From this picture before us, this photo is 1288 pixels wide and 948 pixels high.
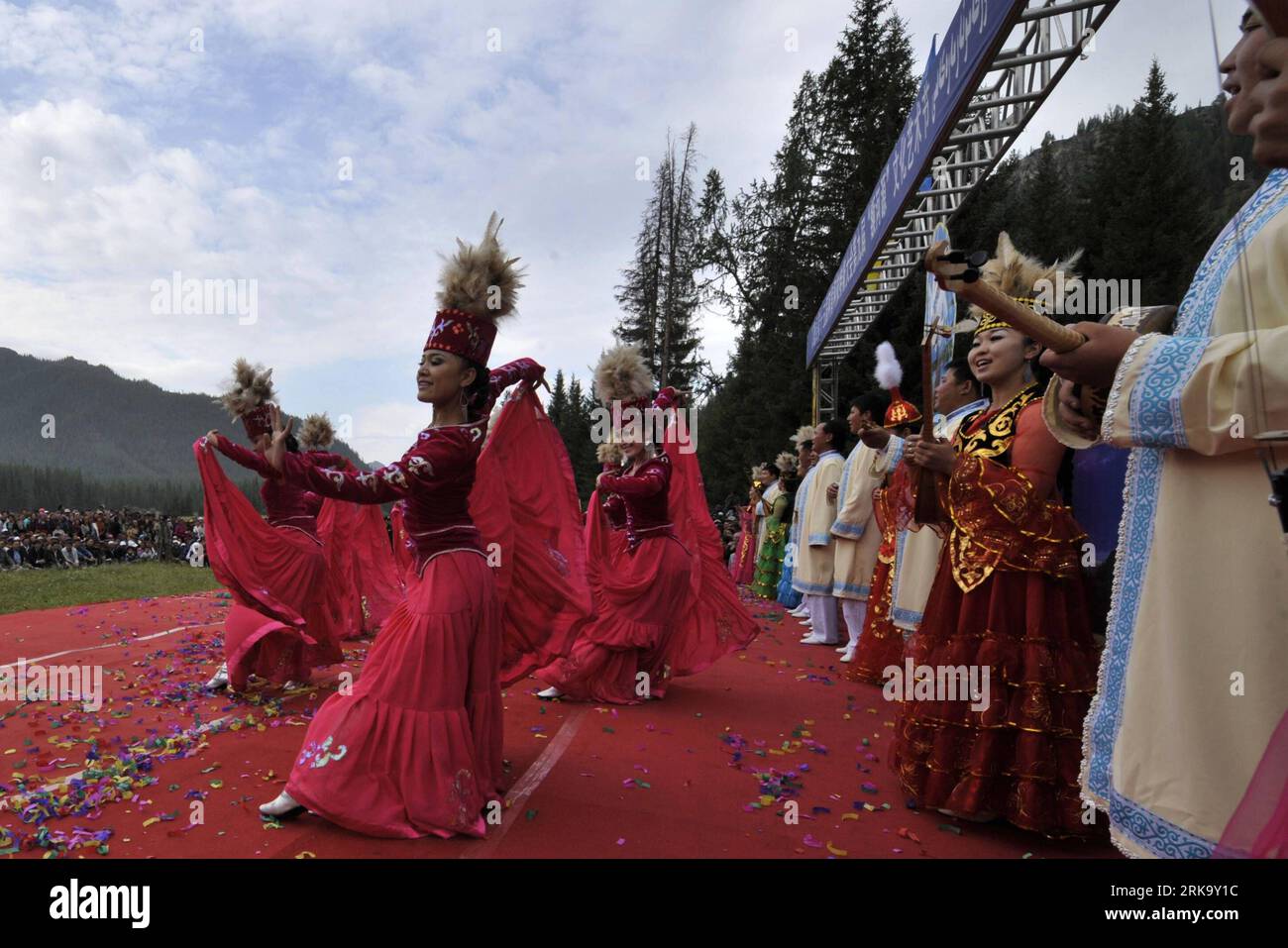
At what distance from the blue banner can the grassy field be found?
1182 centimetres

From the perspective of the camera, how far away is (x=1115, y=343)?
1.62 m

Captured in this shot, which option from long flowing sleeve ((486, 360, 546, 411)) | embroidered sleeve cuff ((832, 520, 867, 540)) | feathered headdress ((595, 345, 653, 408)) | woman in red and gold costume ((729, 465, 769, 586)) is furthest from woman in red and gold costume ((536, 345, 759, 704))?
woman in red and gold costume ((729, 465, 769, 586))

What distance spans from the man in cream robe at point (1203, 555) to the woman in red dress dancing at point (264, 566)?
4569mm

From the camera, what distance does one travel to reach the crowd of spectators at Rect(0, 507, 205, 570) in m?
17.7

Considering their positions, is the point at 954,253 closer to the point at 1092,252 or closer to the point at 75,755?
the point at 75,755

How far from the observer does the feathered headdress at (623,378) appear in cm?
579

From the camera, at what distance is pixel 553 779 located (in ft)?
12.5

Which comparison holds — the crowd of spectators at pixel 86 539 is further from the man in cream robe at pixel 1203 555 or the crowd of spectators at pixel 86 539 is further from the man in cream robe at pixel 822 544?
the man in cream robe at pixel 1203 555

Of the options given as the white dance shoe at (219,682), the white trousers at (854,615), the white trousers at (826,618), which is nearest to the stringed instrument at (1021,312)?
the white dance shoe at (219,682)

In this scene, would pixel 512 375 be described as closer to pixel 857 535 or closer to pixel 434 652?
pixel 434 652

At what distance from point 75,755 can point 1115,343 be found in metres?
5.20

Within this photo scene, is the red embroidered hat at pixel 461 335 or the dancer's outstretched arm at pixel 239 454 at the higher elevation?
the red embroidered hat at pixel 461 335

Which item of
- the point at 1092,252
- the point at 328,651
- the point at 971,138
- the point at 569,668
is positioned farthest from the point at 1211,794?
the point at 1092,252

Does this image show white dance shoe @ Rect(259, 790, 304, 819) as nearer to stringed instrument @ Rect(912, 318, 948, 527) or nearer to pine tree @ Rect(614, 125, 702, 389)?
stringed instrument @ Rect(912, 318, 948, 527)
